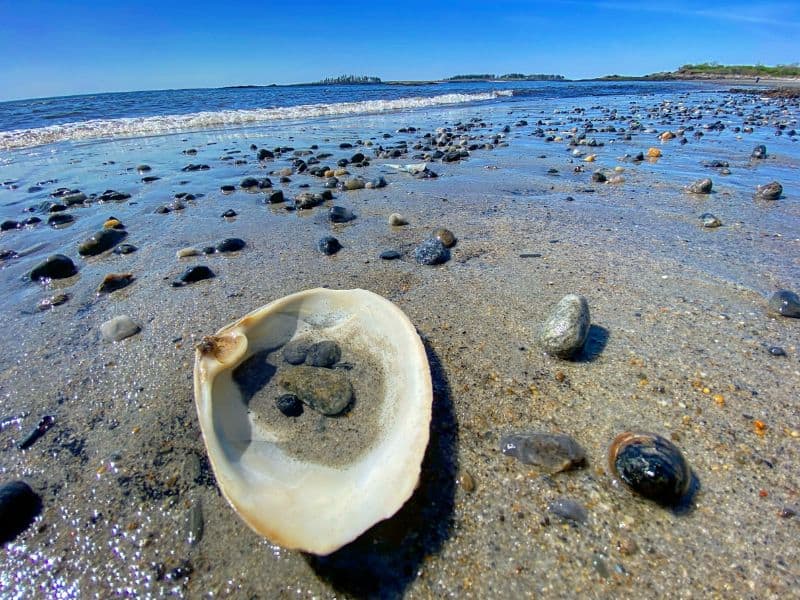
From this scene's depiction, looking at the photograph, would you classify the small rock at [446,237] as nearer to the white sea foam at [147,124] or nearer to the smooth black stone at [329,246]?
the smooth black stone at [329,246]

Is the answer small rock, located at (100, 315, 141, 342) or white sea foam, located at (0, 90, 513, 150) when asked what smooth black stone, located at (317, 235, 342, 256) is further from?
→ white sea foam, located at (0, 90, 513, 150)

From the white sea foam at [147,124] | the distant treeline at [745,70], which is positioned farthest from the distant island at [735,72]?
the white sea foam at [147,124]

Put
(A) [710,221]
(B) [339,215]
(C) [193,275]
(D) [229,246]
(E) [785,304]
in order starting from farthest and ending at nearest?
(B) [339,215] < (A) [710,221] < (D) [229,246] < (C) [193,275] < (E) [785,304]

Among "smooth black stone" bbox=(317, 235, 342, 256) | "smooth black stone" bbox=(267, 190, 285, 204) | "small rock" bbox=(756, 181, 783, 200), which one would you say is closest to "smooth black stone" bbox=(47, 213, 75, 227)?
"smooth black stone" bbox=(267, 190, 285, 204)

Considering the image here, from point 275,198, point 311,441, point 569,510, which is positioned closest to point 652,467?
point 569,510

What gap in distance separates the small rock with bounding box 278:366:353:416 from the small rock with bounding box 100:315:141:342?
1.31 metres

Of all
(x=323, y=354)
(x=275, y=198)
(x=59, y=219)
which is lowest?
(x=59, y=219)

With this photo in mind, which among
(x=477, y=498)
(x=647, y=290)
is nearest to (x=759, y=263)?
(x=647, y=290)

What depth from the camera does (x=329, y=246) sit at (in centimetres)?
368

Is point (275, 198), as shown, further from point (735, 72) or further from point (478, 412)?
point (735, 72)

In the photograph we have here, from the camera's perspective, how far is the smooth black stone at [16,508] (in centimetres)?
150

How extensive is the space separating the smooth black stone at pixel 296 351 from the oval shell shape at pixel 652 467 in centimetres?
138

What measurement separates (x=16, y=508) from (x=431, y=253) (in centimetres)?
274

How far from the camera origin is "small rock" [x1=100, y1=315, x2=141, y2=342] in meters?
2.59
